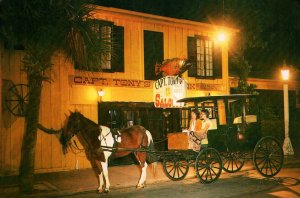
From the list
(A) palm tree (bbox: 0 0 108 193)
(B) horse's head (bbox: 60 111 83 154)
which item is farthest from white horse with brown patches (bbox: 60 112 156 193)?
(A) palm tree (bbox: 0 0 108 193)

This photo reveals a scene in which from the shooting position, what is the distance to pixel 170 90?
1546 centimetres

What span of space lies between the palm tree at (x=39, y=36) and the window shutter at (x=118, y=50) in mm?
4455

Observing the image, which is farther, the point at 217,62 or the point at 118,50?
the point at 217,62

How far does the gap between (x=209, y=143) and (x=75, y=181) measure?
451 centimetres

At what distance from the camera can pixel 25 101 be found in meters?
13.4

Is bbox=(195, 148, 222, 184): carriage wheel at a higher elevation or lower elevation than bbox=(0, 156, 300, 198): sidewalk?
higher

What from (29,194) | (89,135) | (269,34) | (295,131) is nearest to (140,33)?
(89,135)

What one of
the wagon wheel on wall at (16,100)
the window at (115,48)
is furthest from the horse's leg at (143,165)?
the window at (115,48)

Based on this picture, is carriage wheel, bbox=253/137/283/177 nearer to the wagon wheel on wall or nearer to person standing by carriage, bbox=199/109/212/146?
person standing by carriage, bbox=199/109/212/146

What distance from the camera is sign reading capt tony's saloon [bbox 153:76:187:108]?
50.2 feet

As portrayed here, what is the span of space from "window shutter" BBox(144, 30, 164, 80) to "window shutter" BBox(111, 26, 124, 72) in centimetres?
127

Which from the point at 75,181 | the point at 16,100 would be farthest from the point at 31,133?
the point at 16,100

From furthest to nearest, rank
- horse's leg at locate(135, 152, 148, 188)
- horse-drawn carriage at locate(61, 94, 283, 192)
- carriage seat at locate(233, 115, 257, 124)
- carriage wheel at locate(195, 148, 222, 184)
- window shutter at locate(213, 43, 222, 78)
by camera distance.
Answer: window shutter at locate(213, 43, 222, 78) → carriage seat at locate(233, 115, 257, 124) → horse's leg at locate(135, 152, 148, 188) → carriage wheel at locate(195, 148, 222, 184) → horse-drawn carriage at locate(61, 94, 283, 192)

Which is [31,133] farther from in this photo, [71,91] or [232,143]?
[232,143]
